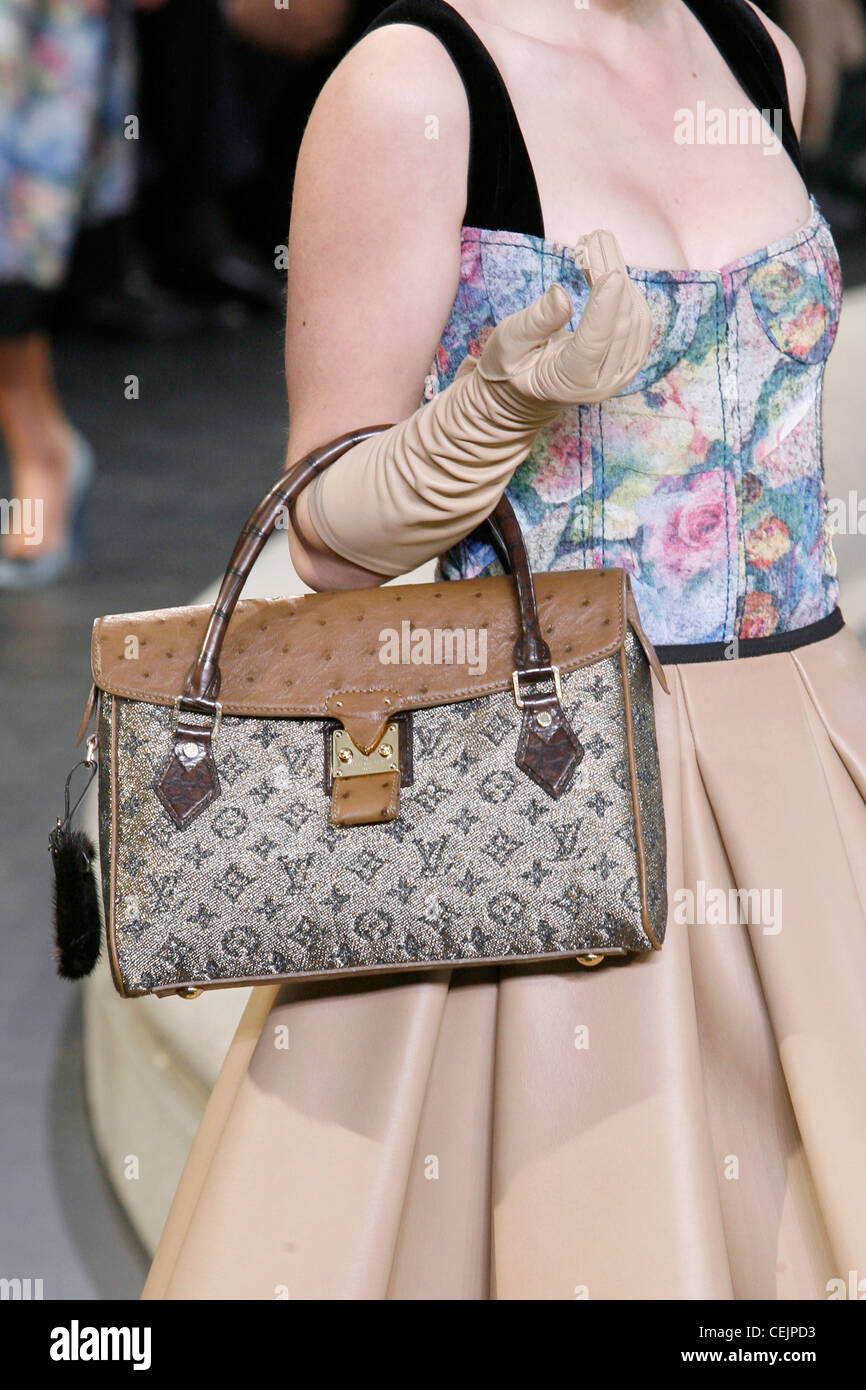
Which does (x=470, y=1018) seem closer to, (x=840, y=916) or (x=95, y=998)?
(x=840, y=916)

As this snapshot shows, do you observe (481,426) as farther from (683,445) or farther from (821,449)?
(821,449)

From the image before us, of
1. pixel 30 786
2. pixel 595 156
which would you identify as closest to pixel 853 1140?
pixel 595 156

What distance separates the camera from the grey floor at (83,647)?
5.44 ft

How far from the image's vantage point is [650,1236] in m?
Result: 0.90

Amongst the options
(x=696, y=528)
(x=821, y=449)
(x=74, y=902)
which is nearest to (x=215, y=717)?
(x=74, y=902)

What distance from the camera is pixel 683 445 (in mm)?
988

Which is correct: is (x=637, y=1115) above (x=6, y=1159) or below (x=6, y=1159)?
above

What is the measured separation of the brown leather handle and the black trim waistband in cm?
13

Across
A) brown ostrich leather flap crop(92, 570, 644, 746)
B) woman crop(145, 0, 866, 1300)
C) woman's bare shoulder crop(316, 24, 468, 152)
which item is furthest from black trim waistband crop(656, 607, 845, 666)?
woman's bare shoulder crop(316, 24, 468, 152)

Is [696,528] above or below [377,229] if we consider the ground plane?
below

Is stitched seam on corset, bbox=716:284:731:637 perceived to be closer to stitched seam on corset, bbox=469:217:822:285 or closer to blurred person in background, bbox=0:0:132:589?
stitched seam on corset, bbox=469:217:822:285

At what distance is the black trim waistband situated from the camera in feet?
3.32

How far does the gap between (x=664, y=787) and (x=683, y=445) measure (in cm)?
21

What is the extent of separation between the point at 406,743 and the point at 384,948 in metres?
0.12
